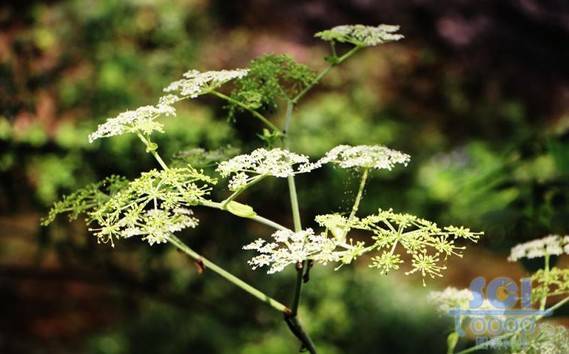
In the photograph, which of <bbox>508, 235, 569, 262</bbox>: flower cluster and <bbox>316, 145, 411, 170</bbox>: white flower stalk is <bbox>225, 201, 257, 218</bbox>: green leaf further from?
<bbox>508, 235, 569, 262</bbox>: flower cluster

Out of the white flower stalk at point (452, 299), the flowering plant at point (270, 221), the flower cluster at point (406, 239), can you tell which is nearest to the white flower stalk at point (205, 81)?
the flowering plant at point (270, 221)

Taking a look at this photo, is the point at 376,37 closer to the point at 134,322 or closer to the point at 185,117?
the point at 185,117

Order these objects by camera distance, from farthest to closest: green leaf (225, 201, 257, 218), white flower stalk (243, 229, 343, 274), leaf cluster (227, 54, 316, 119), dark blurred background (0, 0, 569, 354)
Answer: dark blurred background (0, 0, 569, 354), leaf cluster (227, 54, 316, 119), green leaf (225, 201, 257, 218), white flower stalk (243, 229, 343, 274)

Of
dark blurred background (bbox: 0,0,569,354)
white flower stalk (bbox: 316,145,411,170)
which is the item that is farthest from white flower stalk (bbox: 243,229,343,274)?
dark blurred background (bbox: 0,0,569,354)

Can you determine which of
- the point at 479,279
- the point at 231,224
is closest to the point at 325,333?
the point at 231,224

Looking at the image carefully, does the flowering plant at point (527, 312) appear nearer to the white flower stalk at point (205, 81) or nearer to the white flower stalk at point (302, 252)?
the white flower stalk at point (302, 252)

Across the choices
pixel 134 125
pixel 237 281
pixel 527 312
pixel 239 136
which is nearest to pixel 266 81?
pixel 134 125
